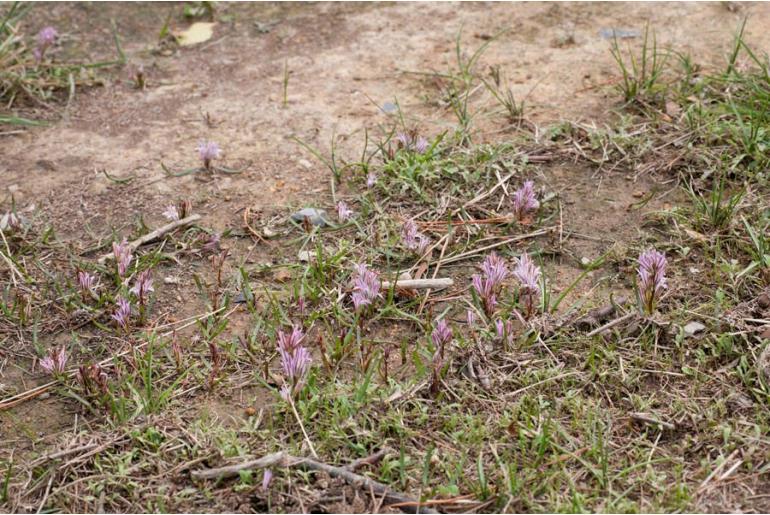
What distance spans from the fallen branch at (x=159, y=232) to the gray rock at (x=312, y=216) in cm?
43

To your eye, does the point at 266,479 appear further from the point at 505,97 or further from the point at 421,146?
the point at 505,97

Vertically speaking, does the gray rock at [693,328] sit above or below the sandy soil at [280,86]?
below

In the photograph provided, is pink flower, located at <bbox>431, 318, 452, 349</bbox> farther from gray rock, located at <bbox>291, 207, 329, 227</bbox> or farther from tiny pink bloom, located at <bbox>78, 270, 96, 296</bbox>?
tiny pink bloom, located at <bbox>78, 270, 96, 296</bbox>

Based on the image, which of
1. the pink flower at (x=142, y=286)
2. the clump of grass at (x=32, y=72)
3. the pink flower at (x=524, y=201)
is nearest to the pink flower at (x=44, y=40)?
the clump of grass at (x=32, y=72)

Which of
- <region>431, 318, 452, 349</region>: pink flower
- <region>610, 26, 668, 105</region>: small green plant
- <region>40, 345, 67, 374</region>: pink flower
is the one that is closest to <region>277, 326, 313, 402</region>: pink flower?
<region>431, 318, 452, 349</region>: pink flower

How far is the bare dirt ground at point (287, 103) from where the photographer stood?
13.1ft

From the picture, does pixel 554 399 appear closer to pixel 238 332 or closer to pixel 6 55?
pixel 238 332

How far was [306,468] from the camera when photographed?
9.02 feet

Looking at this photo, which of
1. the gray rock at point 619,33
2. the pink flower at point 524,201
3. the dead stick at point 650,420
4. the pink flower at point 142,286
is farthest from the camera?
the gray rock at point 619,33

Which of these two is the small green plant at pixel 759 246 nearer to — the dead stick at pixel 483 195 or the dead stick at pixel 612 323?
the dead stick at pixel 612 323

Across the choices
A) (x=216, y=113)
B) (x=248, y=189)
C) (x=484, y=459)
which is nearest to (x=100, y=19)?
(x=216, y=113)

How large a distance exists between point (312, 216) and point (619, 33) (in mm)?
2338

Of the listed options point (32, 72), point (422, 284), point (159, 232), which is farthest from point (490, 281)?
point (32, 72)

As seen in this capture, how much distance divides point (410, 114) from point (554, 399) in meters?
2.08
